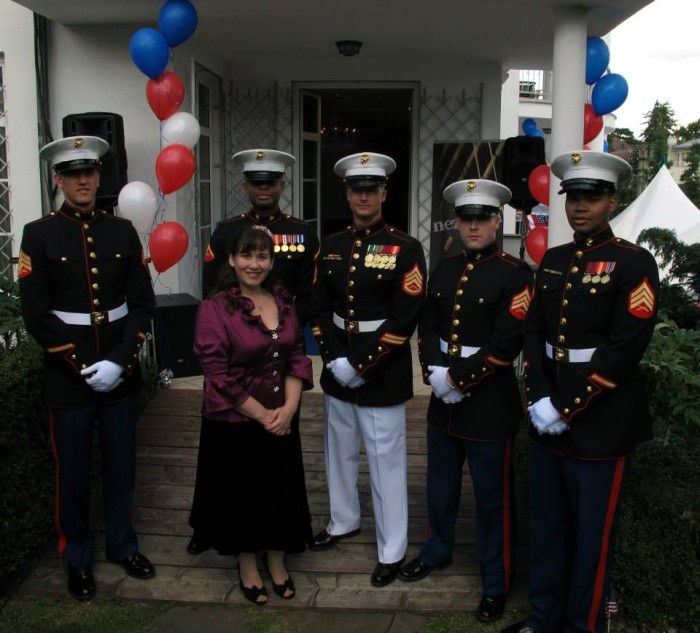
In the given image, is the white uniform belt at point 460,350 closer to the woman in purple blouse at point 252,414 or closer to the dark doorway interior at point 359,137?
the woman in purple blouse at point 252,414

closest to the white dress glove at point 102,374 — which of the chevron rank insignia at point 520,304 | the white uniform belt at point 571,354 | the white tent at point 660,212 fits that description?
the chevron rank insignia at point 520,304

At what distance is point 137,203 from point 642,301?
11.7ft

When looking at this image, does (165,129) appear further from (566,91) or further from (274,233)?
(566,91)

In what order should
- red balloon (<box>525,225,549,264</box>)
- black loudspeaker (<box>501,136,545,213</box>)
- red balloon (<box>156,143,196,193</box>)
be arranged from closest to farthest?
red balloon (<box>156,143,196,193</box>)
red balloon (<box>525,225,549,264</box>)
black loudspeaker (<box>501,136,545,213</box>)

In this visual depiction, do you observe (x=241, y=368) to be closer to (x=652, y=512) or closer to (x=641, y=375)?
(x=641, y=375)

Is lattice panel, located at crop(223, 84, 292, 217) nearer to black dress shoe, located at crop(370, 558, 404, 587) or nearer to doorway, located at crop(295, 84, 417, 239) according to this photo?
doorway, located at crop(295, 84, 417, 239)

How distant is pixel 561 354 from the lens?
2.62m

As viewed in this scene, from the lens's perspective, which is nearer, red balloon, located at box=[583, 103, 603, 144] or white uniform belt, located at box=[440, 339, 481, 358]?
white uniform belt, located at box=[440, 339, 481, 358]

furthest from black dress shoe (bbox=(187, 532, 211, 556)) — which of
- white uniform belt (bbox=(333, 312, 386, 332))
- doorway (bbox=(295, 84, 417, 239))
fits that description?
doorway (bbox=(295, 84, 417, 239))

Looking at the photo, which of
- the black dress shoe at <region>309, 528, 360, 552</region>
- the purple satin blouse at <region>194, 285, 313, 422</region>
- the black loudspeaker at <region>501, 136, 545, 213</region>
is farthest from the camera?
the black loudspeaker at <region>501, 136, 545, 213</region>

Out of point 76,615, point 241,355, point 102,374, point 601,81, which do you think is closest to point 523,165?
point 601,81

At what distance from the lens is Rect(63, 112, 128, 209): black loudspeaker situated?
5281 millimetres

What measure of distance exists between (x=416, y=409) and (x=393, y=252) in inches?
79.0

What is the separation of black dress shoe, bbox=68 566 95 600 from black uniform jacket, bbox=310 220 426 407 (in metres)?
1.26
